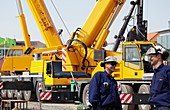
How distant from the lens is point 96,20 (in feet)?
76.9

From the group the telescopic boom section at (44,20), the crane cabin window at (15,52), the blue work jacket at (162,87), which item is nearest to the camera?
the blue work jacket at (162,87)

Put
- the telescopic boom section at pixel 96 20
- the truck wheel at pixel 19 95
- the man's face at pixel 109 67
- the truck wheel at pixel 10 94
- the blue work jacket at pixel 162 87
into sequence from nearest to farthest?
the blue work jacket at pixel 162 87 → the man's face at pixel 109 67 → the telescopic boom section at pixel 96 20 → the truck wheel at pixel 19 95 → the truck wheel at pixel 10 94

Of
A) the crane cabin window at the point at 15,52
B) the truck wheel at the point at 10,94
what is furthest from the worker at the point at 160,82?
the crane cabin window at the point at 15,52

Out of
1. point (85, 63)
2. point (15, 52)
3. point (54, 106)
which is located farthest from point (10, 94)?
point (54, 106)

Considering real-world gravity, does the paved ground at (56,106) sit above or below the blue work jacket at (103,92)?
below

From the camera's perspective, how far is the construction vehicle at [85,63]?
61.7ft

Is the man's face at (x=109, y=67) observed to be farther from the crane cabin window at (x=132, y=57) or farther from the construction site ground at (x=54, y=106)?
the construction site ground at (x=54, y=106)

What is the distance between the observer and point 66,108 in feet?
63.8

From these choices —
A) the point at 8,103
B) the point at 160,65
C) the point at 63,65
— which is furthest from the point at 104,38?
the point at 160,65

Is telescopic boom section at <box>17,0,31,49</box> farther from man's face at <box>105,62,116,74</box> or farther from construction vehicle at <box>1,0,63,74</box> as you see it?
man's face at <box>105,62,116,74</box>

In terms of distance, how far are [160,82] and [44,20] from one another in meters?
20.5

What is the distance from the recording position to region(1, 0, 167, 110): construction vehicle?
18812 millimetres

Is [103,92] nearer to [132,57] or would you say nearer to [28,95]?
[132,57]

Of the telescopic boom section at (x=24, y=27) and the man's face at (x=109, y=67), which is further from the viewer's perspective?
the telescopic boom section at (x=24, y=27)
